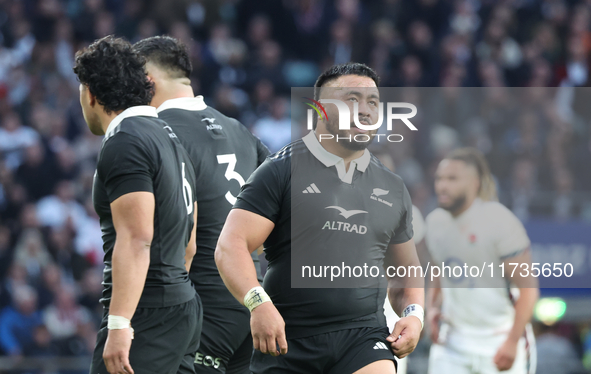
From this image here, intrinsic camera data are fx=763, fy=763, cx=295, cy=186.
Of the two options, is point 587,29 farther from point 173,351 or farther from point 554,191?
point 173,351

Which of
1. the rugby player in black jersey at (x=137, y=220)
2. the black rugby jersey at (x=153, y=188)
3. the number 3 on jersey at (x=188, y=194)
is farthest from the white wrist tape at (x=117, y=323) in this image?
the number 3 on jersey at (x=188, y=194)

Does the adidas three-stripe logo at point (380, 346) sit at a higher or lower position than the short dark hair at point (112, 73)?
lower

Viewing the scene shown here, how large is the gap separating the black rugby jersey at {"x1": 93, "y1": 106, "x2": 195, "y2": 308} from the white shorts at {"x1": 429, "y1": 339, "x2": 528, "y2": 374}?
9.54 ft

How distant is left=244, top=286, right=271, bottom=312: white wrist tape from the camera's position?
338 centimetres

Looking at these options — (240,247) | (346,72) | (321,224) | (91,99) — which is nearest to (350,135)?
(346,72)

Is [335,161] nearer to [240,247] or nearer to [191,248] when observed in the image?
[240,247]

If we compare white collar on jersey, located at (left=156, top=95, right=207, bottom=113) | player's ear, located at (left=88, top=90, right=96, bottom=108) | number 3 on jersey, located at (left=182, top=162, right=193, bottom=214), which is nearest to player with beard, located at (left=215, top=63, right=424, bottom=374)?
number 3 on jersey, located at (left=182, top=162, right=193, bottom=214)

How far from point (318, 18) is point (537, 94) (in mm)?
4034

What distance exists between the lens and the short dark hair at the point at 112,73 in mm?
3498

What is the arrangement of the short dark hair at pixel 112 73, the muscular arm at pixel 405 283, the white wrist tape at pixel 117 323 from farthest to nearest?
1. the muscular arm at pixel 405 283
2. the short dark hair at pixel 112 73
3. the white wrist tape at pixel 117 323

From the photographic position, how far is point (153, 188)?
3393 millimetres

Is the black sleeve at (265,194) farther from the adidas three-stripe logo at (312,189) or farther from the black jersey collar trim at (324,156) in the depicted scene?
the black jersey collar trim at (324,156)

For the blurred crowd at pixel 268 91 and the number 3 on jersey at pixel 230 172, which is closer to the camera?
the number 3 on jersey at pixel 230 172

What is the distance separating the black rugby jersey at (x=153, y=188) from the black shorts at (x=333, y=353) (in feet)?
1.81
